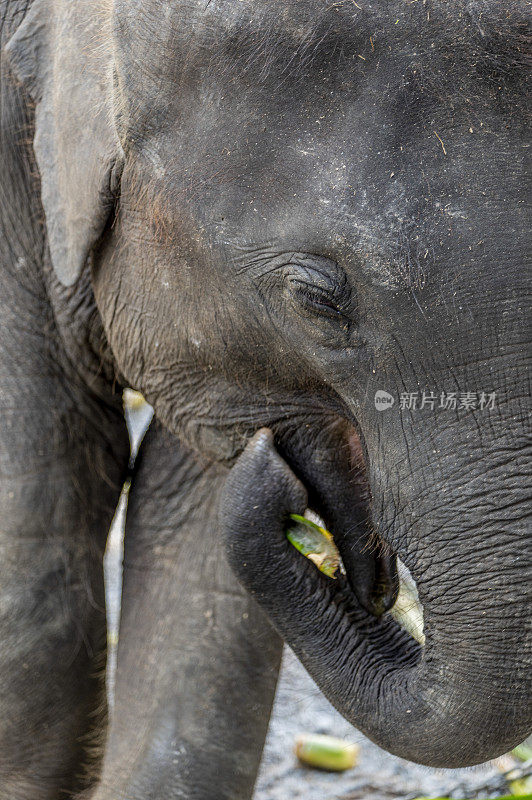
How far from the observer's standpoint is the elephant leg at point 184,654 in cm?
278

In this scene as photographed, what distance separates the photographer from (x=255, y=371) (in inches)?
84.6

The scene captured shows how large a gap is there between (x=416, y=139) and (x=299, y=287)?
270 millimetres

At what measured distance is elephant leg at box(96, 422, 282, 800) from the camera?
2783 millimetres

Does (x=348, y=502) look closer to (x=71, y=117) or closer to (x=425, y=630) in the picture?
(x=425, y=630)

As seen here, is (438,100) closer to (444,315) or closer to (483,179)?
(483,179)

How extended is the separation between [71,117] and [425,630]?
3.26 ft

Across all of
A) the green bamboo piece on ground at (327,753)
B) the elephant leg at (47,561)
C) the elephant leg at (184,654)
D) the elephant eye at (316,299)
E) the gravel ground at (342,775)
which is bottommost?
the gravel ground at (342,775)

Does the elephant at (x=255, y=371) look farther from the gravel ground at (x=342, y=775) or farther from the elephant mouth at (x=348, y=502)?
the gravel ground at (x=342, y=775)

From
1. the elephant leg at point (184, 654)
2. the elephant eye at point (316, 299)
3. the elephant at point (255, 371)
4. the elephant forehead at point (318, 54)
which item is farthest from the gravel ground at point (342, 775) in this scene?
the elephant forehead at point (318, 54)

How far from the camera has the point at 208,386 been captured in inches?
90.1

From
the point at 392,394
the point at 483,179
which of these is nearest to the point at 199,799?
the point at 392,394

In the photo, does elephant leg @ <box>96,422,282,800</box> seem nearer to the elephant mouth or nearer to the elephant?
the elephant

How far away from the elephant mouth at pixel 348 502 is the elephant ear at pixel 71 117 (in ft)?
1.62

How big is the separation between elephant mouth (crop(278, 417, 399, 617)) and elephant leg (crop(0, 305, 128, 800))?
1.76 ft
